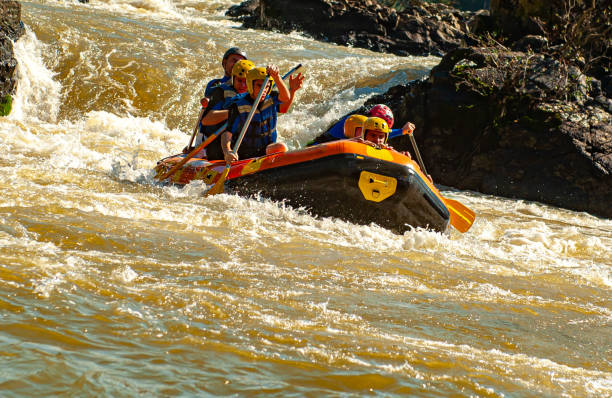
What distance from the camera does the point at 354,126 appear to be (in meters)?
6.55

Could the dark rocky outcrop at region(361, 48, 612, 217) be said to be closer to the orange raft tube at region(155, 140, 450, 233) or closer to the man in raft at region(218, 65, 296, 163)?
the man in raft at region(218, 65, 296, 163)

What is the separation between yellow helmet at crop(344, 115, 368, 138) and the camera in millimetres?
6531

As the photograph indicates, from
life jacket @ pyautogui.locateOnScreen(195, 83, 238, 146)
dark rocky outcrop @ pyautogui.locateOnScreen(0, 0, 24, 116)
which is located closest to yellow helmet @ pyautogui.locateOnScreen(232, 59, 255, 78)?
life jacket @ pyautogui.locateOnScreen(195, 83, 238, 146)

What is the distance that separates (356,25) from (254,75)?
56.0ft

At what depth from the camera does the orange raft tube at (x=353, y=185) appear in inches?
231

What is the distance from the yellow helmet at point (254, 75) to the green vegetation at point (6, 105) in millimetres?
5724

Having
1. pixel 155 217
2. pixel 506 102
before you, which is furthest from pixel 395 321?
pixel 506 102

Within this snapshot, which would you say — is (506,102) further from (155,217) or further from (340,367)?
(340,367)

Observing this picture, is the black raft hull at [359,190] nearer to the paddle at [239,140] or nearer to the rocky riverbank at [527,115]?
the paddle at [239,140]

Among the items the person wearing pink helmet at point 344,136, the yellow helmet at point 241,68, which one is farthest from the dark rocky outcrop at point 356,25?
the person wearing pink helmet at point 344,136

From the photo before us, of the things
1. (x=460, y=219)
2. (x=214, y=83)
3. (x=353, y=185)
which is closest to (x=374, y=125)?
(x=353, y=185)

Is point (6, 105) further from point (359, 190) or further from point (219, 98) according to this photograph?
point (359, 190)

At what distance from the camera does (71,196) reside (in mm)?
5539

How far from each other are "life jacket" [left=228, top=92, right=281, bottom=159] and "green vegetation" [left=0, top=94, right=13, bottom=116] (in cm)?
553
